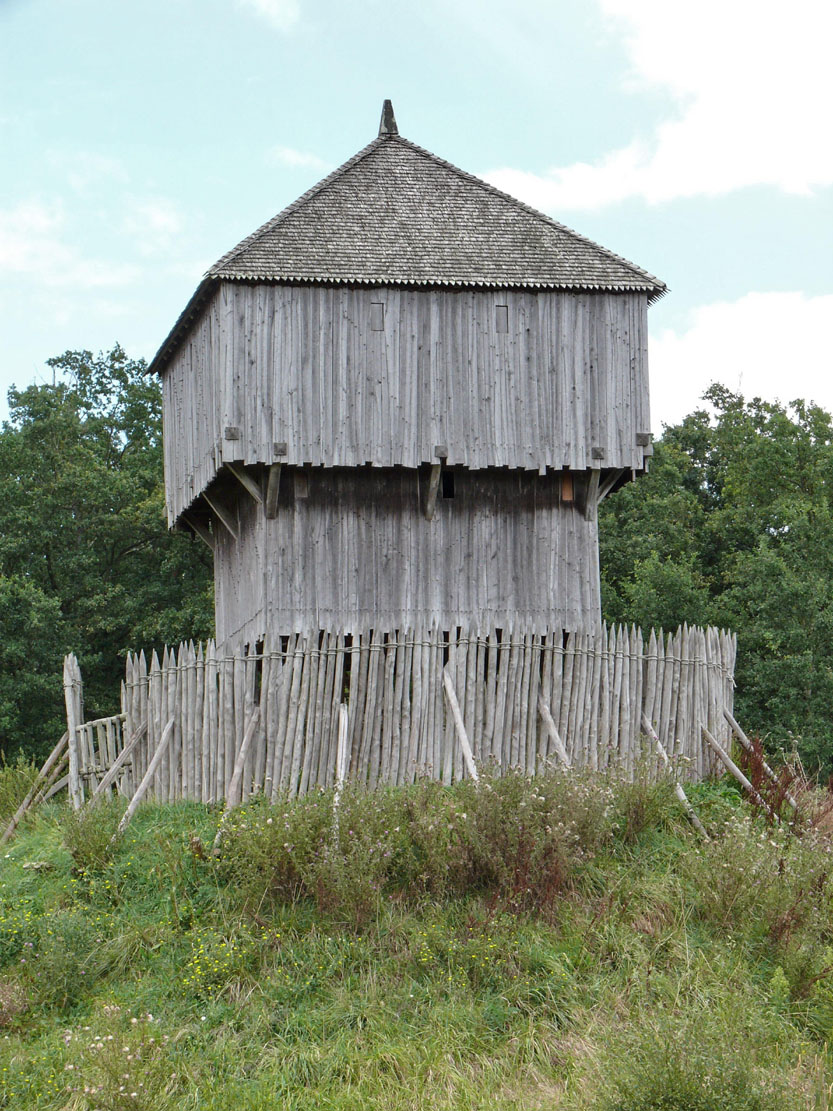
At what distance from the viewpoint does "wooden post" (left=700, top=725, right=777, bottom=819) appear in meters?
13.4

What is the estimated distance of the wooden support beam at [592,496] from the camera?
58.9ft

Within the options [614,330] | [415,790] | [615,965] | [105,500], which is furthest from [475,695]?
[105,500]

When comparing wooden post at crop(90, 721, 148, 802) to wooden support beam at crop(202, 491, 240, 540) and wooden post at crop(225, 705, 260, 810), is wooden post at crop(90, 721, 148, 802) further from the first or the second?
wooden support beam at crop(202, 491, 240, 540)

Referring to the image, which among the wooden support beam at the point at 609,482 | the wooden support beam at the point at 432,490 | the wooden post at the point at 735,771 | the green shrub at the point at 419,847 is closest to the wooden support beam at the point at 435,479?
the wooden support beam at the point at 432,490

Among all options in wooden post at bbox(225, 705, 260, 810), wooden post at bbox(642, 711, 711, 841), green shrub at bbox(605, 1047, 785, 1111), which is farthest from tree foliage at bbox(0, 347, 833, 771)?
green shrub at bbox(605, 1047, 785, 1111)

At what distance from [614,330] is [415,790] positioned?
25.8 feet

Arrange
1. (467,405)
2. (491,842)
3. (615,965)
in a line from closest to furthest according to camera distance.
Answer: (615,965)
(491,842)
(467,405)

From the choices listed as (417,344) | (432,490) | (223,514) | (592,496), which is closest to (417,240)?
(417,344)

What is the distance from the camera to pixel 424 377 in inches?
684

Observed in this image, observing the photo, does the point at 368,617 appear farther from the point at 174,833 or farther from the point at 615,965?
the point at 615,965

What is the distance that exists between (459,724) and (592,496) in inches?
221

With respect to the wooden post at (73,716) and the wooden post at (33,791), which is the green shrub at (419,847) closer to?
the wooden post at (73,716)

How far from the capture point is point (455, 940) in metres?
10.6

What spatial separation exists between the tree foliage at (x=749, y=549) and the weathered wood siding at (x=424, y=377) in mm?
12701
